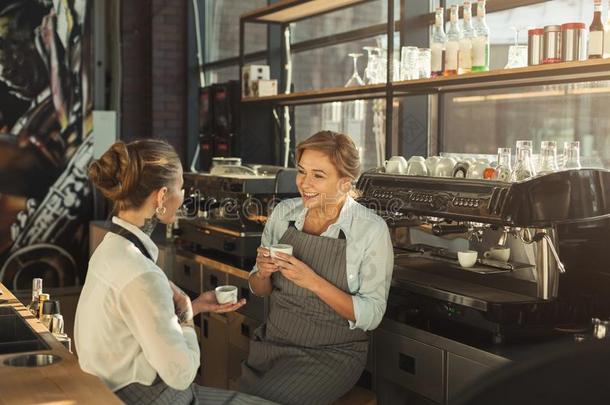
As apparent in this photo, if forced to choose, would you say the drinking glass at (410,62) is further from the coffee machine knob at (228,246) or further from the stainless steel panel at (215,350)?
the stainless steel panel at (215,350)

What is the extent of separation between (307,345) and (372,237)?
467mm

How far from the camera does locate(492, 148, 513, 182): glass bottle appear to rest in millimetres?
2840

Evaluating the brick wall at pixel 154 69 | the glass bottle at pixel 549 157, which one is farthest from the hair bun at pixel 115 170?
the brick wall at pixel 154 69

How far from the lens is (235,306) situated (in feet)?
8.63

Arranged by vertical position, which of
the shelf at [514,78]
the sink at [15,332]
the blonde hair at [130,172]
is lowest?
the sink at [15,332]

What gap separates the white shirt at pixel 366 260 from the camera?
9.57ft

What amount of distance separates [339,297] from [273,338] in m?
0.36

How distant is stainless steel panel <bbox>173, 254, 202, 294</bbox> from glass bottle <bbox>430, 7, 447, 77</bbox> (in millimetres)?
2021

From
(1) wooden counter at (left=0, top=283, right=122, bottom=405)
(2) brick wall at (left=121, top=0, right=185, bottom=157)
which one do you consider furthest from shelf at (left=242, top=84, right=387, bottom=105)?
(1) wooden counter at (left=0, top=283, right=122, bottom=405)

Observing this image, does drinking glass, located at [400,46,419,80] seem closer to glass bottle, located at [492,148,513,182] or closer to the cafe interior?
the cafe interior

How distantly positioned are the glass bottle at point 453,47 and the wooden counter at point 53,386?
2.04m

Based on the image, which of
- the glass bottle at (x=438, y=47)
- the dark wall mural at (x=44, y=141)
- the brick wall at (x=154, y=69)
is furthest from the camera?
the brick wall at (x=154, y=69)

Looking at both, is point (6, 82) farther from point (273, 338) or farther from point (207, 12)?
point (273, 338)

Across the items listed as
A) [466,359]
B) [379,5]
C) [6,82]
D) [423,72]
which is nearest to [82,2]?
[6,82]
